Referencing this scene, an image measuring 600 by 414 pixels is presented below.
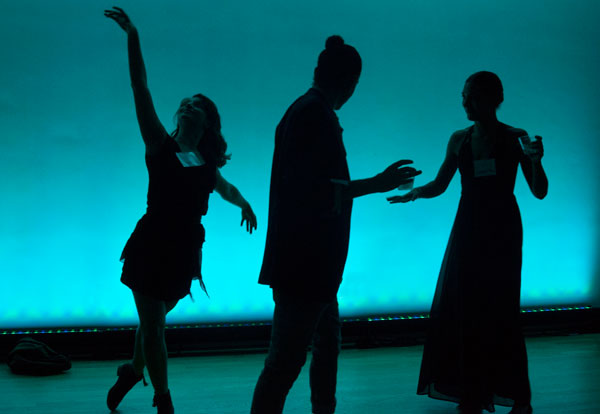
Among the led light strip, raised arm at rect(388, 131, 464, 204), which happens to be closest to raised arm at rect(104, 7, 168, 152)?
raised arm at rect(388, 131, 464, 204)

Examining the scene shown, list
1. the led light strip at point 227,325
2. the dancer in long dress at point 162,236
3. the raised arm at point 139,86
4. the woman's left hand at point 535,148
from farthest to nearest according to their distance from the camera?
the led light strip at point 227,325
the woman's left hand at point 535,148
the dancer in long dress at point 162,236
the raised arm at point 139,86

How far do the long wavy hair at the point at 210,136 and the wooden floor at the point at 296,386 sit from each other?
112cm

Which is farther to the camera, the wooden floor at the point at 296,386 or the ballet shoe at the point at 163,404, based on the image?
the wooden floor at the point at 296,386

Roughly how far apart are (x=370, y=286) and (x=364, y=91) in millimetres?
1424

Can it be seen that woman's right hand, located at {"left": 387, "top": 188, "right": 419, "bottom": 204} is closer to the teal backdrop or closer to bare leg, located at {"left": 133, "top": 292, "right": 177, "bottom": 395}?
bare leg, located at {"left": 133, "top": 292, "right": 177, "bottom": 395}

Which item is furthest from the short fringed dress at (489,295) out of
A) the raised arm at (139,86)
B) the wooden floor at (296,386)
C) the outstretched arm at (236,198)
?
the raised arm at (139,86)

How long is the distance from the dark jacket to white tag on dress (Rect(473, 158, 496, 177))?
3.33 feet

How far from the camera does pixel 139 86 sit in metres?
2.01

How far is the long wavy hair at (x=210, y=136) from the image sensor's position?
2393 mm

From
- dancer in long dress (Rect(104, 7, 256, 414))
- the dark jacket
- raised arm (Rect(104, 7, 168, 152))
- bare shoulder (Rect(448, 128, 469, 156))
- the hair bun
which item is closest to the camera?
the dark jacket

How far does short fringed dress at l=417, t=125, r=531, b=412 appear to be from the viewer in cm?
240

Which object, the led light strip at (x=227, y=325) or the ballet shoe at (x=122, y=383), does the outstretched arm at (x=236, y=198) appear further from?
the led light strip at (x=227, y=325)

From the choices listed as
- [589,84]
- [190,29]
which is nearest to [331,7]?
[190,29]

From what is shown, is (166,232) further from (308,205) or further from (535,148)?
(535,148)
